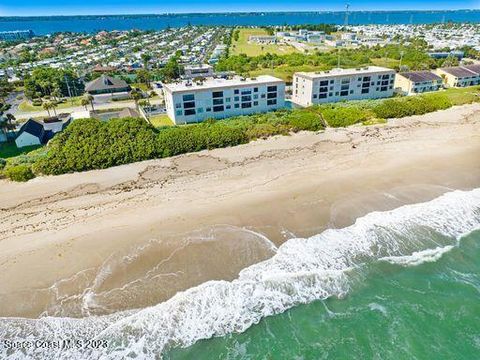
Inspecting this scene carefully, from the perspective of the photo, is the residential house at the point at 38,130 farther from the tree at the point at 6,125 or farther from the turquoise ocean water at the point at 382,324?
the turquoise ocean water at the point at 382,324

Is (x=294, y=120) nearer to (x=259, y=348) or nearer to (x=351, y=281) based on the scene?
(x=351, y=281)

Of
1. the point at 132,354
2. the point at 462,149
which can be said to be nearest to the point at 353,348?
the point at 132,354

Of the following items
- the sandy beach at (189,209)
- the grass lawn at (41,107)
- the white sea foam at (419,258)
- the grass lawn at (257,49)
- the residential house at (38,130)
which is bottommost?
the grass lawn at (257,49)

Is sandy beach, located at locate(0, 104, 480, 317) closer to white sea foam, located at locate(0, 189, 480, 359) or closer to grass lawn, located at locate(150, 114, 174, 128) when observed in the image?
white sea foam, located at locate(0, 189, 480, 359)

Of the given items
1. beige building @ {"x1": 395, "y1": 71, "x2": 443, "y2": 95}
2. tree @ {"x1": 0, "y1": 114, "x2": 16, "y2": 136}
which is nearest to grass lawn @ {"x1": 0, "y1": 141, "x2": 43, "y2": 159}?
tree @ {"x1": 0, "y1": 114, "x2": 16, "y2": 136}

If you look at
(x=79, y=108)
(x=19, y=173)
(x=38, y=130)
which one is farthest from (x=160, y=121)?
(x=19, y=173)

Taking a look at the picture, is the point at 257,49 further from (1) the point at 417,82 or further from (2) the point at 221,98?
(2) the point at 221,98

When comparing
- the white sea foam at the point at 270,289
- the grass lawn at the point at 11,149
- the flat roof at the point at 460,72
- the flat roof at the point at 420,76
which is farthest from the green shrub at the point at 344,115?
the grass lawn at the point at 11,149
